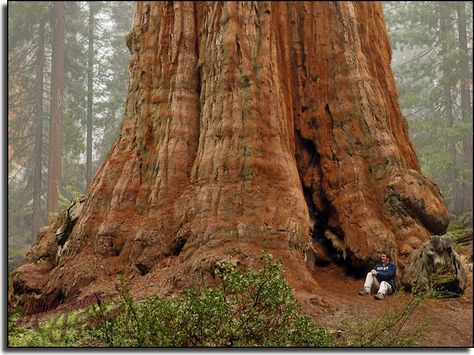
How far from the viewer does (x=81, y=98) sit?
20016 mm

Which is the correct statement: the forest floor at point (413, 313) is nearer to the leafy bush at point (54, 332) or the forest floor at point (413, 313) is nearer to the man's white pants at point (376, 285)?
the man's white pants at point (376, 285)

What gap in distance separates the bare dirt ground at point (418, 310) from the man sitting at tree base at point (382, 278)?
17 cm

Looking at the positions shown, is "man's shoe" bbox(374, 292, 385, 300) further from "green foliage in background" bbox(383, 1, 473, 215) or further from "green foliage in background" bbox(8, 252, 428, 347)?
"green foliage in background" bbox(383, 1, 473, 215)

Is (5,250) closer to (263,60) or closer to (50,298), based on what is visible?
(50,298)

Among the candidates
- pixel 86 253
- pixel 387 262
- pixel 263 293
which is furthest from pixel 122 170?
pixel 387 262

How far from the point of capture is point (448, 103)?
13914mm

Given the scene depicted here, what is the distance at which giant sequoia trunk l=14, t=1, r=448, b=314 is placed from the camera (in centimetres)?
737

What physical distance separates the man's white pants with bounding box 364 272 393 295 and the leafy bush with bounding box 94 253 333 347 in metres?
2.40

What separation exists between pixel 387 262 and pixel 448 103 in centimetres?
805

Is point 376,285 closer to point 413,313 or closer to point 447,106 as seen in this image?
point 413,313

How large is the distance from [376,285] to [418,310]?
1128mm

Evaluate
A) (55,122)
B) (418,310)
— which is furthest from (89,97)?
(418,310)

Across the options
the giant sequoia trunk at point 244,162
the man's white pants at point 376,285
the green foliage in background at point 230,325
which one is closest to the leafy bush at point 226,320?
the green foliage in background at point 230,325

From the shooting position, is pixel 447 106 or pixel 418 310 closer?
pixel 418 310
